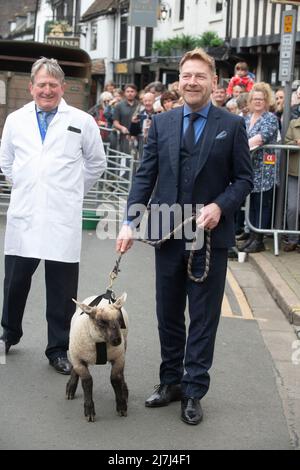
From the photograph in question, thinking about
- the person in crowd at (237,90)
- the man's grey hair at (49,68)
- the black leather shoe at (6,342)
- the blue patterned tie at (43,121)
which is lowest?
the black leather shoe at (6,342)

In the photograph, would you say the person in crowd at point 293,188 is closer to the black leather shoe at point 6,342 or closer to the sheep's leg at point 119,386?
the black leather shoe at point 6,342

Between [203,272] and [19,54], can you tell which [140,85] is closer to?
[19,54]

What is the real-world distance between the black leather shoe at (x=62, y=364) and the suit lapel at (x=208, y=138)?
6.20ft

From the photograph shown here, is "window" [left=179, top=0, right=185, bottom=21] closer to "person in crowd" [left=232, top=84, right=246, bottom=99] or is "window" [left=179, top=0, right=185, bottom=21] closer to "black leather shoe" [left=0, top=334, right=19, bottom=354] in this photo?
"person in crowd" [left=232, top=84, right=246, bottom=99]

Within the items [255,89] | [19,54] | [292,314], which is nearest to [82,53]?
[19,54]

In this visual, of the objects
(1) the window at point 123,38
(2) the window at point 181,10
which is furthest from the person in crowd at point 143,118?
(1) the window at point 123,38

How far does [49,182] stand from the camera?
650 centimetres

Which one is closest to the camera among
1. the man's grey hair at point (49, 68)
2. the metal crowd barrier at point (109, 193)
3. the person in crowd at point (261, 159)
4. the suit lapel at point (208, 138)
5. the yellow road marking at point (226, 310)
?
the suit lapel at point (208, 138)

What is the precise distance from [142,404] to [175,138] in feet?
5.74

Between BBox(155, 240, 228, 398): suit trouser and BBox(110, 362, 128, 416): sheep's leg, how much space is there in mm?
385

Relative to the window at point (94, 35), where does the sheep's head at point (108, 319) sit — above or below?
below

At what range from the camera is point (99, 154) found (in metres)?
6.73

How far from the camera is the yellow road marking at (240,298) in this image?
8883 millimetres

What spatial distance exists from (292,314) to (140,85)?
103 feet
